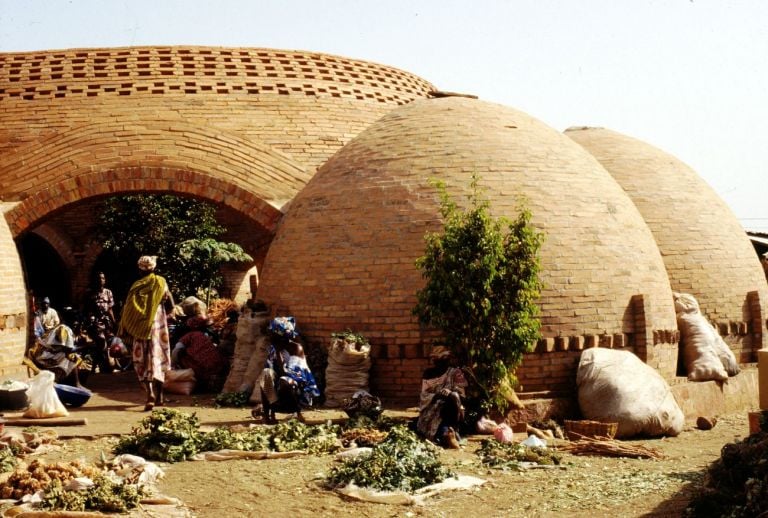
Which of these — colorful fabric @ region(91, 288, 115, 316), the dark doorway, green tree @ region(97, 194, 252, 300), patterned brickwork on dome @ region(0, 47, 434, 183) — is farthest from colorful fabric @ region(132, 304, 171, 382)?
the dark doorway

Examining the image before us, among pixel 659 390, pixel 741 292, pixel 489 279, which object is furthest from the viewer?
pixel 741 292

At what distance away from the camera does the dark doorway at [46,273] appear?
19438 millimetres

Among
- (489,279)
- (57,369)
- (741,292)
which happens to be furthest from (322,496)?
(741,292)

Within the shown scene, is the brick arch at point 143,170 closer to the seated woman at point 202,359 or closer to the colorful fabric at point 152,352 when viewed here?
the seated woman at point 202,359

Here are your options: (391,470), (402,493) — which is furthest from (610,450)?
(402,493)

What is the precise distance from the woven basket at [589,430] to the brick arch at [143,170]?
543 centimetres

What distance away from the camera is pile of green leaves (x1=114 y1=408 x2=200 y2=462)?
21.2ft

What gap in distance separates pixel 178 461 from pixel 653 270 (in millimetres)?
6076

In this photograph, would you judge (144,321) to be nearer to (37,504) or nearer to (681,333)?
(37,504)

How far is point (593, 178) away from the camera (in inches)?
386

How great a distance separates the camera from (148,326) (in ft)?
28.0

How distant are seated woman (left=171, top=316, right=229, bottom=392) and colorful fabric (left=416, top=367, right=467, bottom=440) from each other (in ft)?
12.4

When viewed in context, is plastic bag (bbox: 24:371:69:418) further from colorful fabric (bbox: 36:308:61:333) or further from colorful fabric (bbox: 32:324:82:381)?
colorful fabric (bbox: 36:308:61:333)

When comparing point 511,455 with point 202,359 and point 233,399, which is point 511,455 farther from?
point 202,359
